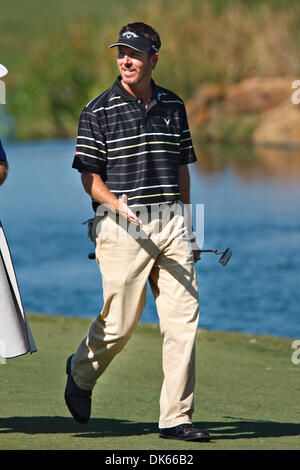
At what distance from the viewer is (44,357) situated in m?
7.14

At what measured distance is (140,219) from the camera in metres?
4.85

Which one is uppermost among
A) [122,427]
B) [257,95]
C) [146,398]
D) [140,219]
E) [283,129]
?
[140,219]

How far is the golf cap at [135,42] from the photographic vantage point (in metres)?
4.86

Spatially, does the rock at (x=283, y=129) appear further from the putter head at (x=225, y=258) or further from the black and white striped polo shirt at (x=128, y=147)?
the black and white striped polo shirt at (x=128, y=147)

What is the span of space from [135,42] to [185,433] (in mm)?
1756

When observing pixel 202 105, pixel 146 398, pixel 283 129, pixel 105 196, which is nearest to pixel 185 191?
pixel 105 196

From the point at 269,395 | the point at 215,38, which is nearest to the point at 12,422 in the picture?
the point at 269,395

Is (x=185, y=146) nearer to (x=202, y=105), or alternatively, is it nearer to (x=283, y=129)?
(x=283, y=129)

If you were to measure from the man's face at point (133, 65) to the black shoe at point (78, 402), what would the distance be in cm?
142

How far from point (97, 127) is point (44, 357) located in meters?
2.70

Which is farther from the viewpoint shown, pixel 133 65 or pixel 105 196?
pixel 133 65

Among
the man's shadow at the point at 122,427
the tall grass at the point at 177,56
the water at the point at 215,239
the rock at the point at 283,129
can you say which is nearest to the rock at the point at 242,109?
the rock at the point at 283,129

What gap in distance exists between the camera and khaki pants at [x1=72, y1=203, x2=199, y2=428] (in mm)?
4855

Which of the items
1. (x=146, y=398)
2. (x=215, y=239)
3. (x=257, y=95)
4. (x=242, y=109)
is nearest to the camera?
(x=146, y=398)
